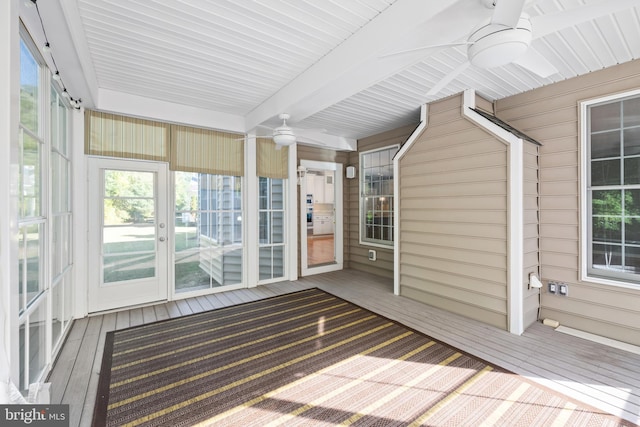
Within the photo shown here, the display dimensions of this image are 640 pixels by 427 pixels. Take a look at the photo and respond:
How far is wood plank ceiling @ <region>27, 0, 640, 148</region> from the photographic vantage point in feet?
6.81

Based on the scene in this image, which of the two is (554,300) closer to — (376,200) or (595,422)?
(595,422)

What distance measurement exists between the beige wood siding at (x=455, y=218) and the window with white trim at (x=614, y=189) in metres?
0.89

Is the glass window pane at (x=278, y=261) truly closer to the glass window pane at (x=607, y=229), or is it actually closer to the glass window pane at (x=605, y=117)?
the glass window pane at (x=607, y=229)

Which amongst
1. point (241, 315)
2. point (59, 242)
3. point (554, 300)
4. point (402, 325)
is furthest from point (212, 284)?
point (554, 300)

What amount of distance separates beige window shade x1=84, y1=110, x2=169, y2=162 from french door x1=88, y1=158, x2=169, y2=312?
0.13 m

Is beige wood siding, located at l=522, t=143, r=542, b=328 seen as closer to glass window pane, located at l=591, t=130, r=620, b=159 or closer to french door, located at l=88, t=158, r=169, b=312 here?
glass window pane, located at l=591, t=130, r=620, b=159

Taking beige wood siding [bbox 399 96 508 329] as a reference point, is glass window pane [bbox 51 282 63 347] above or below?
below

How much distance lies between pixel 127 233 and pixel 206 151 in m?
1.55

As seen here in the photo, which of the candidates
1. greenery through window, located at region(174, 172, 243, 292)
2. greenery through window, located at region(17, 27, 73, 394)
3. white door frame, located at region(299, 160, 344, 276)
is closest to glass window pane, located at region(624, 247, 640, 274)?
white door frame, located at region(299, 160, 344, 276)

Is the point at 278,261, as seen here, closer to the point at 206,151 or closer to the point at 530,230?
the point at 206,151

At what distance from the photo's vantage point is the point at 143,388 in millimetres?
2141

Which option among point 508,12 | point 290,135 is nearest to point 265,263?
point 290,135

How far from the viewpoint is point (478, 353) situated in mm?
2643

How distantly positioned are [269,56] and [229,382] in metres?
2.88
